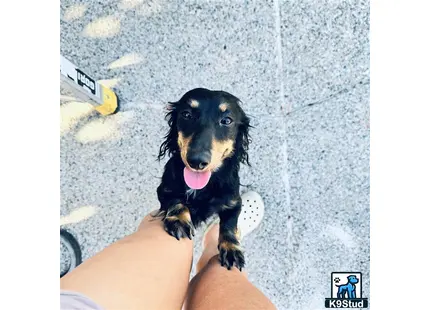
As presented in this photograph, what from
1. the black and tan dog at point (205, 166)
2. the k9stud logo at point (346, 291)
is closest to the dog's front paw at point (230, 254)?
the black and tan dog at point (205, 166)

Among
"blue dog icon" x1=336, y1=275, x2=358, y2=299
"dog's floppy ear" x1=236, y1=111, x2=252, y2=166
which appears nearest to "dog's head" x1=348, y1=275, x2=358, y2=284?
"blue dog icon" x1=336, y1=275, x2=358, y2=299

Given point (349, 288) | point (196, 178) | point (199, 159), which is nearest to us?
point (199, 159)

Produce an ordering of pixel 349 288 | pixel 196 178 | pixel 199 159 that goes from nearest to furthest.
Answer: pixel 199 159
pixel 196 178
pixel 349 288

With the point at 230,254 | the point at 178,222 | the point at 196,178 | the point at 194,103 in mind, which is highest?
the point at 194,103

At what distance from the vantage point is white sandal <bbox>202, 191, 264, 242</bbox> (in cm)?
142

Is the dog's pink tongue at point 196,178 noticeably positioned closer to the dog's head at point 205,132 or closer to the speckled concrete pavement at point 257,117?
the dog's head at point 205,132

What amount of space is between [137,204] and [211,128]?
41 cm

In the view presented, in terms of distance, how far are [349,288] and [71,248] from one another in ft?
2.97

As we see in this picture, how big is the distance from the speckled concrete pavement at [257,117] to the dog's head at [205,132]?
0.25 feet

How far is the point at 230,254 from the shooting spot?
1.34 metres

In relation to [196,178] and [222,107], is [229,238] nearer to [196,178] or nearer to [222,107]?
[196,178]

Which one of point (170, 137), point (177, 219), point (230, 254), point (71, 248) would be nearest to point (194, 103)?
point (170, 137)
